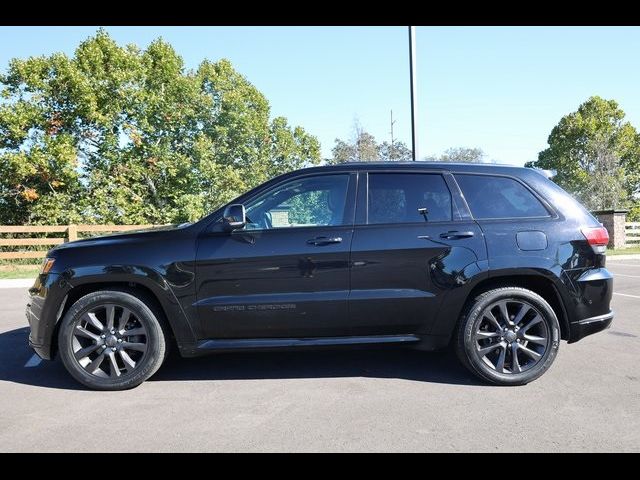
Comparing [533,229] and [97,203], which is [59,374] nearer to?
[533,229]

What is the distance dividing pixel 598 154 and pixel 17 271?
33456mm

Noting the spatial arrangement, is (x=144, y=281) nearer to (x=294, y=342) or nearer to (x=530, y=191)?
(x=294, y=342)

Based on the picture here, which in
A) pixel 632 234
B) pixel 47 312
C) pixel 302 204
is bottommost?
pixel 632 234

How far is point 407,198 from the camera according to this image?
13.6 feet

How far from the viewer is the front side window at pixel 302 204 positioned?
405cm

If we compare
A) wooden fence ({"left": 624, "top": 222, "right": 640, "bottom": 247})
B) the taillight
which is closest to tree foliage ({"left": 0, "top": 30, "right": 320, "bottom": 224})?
the taillight

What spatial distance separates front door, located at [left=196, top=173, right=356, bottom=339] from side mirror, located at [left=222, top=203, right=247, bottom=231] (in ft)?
0.27

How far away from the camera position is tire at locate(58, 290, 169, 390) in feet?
12.9

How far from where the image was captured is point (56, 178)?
677 inches

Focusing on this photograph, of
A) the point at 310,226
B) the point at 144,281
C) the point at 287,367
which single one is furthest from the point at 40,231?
the point at 310,226

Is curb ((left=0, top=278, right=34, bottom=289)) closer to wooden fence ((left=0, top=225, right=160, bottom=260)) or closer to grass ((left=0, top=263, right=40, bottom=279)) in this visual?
grass ((left=0, top=263, right=40, bottom=279))

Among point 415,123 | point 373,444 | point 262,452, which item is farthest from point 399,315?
point 415,123

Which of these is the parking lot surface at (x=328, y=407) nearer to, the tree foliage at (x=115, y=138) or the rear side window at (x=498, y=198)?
the rear side window at (x=498, y=198)
